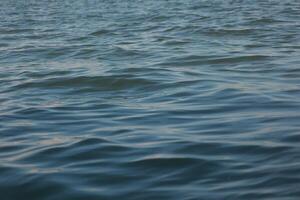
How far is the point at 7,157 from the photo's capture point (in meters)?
5.75

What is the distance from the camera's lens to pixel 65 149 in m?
5.84

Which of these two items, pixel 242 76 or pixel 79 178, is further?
pixel 242 76

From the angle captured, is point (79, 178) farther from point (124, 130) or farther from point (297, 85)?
point (297, 85)

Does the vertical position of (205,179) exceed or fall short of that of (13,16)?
it exceeds it

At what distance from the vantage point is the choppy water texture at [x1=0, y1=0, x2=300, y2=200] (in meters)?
4.82

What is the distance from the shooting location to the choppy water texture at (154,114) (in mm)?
4816

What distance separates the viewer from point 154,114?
281 inches

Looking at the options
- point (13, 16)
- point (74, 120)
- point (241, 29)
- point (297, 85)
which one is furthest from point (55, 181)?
point (13, 16)

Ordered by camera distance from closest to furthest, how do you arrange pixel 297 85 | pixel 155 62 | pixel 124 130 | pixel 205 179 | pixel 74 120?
pixel 205 179 < pixel 124 130 < pixel 74 120 < pixel 297 85 < pixel 155 62

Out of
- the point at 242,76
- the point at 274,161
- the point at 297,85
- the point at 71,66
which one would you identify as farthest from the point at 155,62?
the point at 274,161

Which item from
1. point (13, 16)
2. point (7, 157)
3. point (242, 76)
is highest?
point (7, 157)

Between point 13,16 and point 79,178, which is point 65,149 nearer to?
point 79,178

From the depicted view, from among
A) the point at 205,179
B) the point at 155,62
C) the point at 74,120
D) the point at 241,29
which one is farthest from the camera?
the point at 241,29

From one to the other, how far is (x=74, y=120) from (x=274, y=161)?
8.56ft
